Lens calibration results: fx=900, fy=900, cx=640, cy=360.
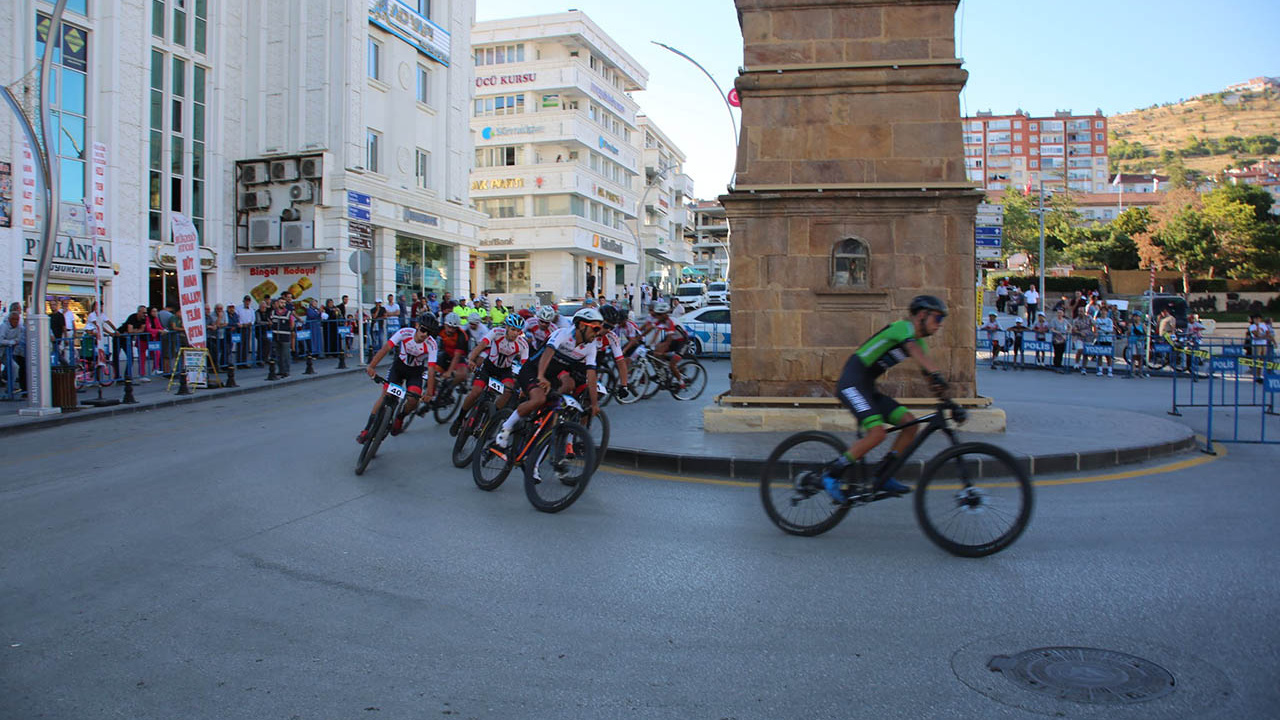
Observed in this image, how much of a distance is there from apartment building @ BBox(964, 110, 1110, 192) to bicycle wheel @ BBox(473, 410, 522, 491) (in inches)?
7512

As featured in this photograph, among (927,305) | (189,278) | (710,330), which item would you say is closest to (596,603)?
(927,305)

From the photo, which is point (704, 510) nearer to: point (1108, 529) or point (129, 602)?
point (1108, 529)

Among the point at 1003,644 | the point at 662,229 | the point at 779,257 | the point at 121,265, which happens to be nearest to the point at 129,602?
the point at 1003,644

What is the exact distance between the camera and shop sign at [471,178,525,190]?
200 feet

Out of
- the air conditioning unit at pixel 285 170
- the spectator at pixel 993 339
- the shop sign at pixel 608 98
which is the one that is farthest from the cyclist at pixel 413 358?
the shop sign at pixel 608 98

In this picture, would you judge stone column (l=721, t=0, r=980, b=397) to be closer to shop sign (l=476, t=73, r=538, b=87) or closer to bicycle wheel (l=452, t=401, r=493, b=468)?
bicycle wheel (l=452, t=401, r=493, b=468)

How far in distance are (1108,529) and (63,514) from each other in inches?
325

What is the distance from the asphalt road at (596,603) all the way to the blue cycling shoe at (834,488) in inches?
12.4

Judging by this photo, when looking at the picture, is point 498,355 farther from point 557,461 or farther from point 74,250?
point 74,250

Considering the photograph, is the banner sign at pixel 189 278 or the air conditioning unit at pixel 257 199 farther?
the air conditioning unit at pixel 257 199

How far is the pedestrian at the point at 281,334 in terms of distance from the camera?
69.1ft

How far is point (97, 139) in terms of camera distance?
24875mm

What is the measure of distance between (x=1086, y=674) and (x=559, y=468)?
4414 millimetres

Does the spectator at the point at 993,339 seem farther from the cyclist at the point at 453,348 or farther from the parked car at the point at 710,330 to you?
the cyclist at the point at 453,348
